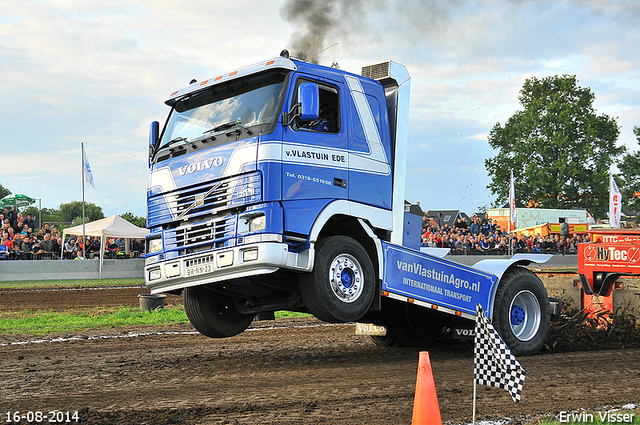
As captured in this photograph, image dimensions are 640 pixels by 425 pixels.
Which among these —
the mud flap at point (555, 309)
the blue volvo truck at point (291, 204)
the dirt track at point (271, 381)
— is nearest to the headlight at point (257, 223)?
the blue volvo truck at point (291, 204)

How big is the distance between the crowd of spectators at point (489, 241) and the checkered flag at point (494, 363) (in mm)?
18916

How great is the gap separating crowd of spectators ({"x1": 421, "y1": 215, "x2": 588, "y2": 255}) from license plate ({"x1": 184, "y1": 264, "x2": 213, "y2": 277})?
18.2 metres

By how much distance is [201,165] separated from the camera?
6.61 m

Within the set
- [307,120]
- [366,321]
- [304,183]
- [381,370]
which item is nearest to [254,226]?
[304,183]

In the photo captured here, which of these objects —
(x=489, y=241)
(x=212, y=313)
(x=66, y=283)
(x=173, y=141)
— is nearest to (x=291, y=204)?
(x=173, y=141)

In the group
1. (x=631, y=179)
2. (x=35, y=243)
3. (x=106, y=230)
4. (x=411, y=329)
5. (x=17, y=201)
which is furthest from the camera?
(x=631, y=179)

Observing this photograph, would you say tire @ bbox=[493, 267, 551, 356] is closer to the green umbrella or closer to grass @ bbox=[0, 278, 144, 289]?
grass @ bbox=[0, 278, 144, 289]

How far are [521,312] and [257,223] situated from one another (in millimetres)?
4405

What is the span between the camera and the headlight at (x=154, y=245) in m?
6.98

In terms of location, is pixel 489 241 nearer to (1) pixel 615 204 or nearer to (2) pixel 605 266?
(1) pixel 615 204

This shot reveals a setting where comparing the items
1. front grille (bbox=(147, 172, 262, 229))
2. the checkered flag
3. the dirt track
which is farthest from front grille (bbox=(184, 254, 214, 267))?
the checkered flag

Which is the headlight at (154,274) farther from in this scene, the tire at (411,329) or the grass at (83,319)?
the grass at (83,319)

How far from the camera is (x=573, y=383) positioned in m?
6.50

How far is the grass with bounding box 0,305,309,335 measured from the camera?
35.7 feet
